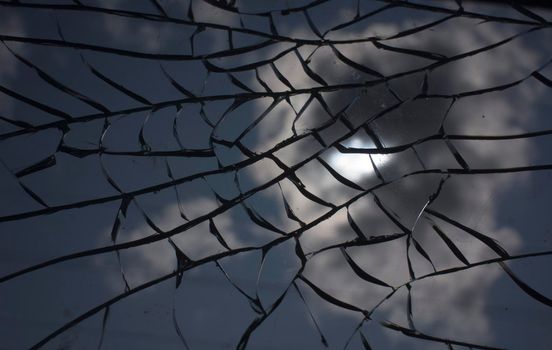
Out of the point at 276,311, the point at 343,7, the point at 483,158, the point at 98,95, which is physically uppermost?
the point at 343,7

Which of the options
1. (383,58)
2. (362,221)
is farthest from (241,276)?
(383,58)

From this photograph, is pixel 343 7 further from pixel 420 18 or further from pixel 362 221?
pixel 362 221

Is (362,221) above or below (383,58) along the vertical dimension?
below

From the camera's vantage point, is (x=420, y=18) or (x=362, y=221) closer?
(x=362, y=221)

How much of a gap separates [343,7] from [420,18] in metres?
0.19

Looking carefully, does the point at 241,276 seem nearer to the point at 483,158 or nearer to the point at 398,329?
the point at 398,329

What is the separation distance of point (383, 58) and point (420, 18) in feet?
0.52

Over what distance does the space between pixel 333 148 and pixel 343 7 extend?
14.2 inches

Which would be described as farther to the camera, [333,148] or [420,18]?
[420,18]

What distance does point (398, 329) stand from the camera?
3.59ft

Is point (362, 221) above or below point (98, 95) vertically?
above

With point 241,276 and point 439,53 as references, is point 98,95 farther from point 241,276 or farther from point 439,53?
point 439,53

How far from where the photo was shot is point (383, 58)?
121 cm

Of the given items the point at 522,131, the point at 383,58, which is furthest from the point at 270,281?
the point at 522,131
